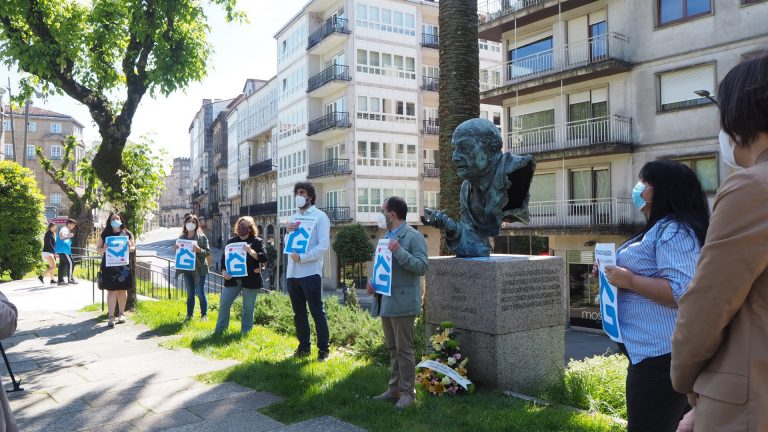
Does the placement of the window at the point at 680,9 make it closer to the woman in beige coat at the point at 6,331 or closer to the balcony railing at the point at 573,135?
the balcony railing at the point at 573,135

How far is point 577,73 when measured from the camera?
2684 cm

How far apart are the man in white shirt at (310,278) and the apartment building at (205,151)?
279ft

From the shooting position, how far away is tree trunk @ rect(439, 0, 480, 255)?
33.1ft

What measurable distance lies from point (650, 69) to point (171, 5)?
2008 centimetres

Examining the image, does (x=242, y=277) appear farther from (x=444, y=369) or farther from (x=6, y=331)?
(x=6, y=331)

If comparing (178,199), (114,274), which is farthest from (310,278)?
(178,199)

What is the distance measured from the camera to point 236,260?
9.75 metres

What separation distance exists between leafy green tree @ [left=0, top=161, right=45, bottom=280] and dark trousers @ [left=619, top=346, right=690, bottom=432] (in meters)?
23.5

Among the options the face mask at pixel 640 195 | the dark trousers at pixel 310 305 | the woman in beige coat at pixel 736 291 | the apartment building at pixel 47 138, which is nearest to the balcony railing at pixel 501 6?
the dark trousers at pixel 310 305

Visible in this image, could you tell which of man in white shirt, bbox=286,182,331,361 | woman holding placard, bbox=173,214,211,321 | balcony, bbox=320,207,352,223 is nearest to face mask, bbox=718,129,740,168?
man in white shirt, bbox=286,182,331,361

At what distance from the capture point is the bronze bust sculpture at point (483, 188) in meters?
6.28

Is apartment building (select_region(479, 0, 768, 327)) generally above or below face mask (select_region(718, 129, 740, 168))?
above

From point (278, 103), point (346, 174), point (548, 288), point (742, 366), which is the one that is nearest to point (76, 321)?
point (548, 288)

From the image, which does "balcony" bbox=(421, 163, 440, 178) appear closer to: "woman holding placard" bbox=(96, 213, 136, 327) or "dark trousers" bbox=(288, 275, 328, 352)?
"woman holding placard" bbox=(96, 213, 136, 327)
